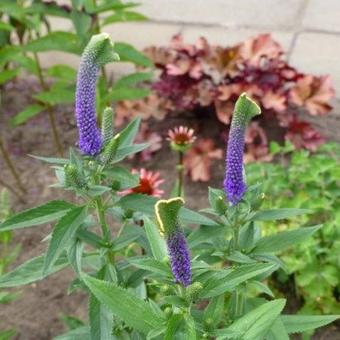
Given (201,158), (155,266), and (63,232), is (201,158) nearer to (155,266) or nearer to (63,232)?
(63,232)

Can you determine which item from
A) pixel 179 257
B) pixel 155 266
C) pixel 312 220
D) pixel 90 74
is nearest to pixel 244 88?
pixel 312 220

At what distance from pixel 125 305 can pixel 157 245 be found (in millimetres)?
214

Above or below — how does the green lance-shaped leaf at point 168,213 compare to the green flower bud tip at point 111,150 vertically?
above

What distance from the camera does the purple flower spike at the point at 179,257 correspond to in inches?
58.0

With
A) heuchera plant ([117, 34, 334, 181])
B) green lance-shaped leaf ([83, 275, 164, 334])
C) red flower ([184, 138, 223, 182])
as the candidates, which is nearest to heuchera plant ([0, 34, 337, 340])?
green lance-shaped leaf ([83, 275, 164, 334])

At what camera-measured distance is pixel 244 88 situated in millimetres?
3943

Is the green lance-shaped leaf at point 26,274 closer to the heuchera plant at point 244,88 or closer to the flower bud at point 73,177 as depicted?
the flower bud at point 73,177

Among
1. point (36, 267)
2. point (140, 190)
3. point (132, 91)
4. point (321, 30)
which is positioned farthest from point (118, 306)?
point (321, 30)

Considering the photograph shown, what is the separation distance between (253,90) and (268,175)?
724 millimetres

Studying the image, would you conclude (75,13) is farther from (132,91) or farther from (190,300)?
(190,300)

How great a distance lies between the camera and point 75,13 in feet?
10.9

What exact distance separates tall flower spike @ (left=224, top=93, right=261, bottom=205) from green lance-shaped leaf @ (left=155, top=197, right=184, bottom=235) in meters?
0.38

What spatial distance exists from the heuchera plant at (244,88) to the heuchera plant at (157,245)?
1.78 meters

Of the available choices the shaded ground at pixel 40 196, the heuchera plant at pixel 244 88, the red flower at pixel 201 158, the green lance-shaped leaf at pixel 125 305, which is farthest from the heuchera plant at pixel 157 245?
the heuchera plant at pixel 244 88
